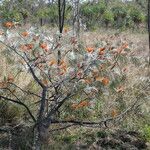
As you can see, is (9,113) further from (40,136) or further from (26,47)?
(26,47)

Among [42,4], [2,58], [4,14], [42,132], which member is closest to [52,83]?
[42,132]

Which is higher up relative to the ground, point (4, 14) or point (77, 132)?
point (4, 14)

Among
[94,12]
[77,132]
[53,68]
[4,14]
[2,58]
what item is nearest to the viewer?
[53,68]

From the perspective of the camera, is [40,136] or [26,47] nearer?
[26,47]

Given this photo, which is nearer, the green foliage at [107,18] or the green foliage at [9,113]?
the green foliage at [9,113]

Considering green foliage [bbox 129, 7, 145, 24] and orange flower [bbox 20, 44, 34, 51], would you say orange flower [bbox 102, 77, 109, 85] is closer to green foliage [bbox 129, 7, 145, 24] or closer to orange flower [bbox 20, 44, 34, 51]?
orange flower [bbox 20, 44, 34, 51]

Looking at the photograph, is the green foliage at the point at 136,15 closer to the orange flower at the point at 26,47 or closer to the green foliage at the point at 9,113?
the green foliage at the point at 9,113

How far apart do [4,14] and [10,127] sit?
13.1 m

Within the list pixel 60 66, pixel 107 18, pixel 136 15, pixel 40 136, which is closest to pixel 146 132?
pixel 40 136

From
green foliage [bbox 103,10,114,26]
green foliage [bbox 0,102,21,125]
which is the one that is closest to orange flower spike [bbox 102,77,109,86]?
green foliage [bbox 0,102,21,125]

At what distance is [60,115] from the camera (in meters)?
5.25

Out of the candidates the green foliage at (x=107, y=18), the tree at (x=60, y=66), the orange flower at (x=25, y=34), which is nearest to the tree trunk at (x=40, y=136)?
the tree at (x=60, y=66)

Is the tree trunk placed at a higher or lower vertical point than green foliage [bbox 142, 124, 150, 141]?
higher

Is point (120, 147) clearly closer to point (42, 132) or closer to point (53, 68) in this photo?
point (42, 132)
